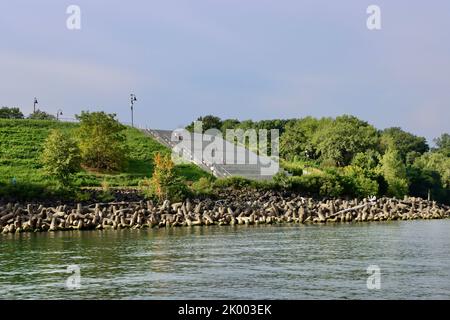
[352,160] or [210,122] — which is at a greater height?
[210,122]

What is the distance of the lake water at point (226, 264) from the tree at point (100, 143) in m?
29.4

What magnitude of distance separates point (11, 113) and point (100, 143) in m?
37.8

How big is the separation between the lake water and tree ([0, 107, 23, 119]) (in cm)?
6427

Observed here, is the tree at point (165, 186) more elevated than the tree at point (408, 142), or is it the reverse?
the tree at point (408, 142)

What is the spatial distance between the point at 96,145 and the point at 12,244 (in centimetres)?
3651

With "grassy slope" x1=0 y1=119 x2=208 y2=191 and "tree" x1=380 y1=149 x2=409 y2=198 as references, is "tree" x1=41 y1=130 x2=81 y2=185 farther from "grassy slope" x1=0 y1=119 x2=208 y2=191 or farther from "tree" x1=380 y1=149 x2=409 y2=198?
"tree" x1=380 y1=149 x2=409 y2=198

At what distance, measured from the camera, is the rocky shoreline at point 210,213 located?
172 feet

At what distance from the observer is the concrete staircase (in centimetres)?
7950

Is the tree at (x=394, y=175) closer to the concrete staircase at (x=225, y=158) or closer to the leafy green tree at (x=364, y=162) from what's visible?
the leafy green tree at (x=364, y=162)

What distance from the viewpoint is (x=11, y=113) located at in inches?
4304

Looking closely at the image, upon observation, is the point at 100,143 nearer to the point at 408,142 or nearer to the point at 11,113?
the point at 11,113

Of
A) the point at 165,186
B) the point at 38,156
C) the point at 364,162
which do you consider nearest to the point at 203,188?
the point at 165,186

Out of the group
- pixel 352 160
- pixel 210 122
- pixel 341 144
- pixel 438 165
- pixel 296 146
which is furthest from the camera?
pixel 210 122

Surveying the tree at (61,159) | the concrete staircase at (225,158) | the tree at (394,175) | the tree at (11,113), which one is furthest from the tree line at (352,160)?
the tree at (11,113)
